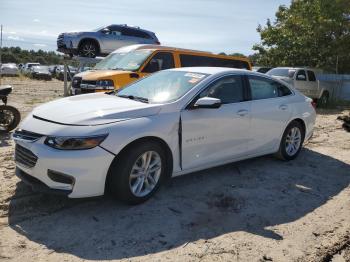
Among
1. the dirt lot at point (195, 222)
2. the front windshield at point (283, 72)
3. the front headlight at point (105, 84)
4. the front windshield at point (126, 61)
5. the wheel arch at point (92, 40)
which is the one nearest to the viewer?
the dirt lot at point (195, 222)

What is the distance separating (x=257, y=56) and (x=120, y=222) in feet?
90.0

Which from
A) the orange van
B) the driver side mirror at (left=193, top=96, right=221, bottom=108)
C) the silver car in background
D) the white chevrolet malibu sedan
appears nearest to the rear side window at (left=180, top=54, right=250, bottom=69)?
the orange van

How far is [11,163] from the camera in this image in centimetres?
619

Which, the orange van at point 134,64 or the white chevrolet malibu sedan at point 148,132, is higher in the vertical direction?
the orange van at point 134,64

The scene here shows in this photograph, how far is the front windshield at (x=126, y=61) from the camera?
33.1ft

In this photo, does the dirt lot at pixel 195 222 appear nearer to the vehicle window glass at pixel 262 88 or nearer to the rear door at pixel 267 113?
the rear door at pixel 267 113

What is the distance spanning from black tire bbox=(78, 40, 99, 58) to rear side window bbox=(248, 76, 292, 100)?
9.86 meters

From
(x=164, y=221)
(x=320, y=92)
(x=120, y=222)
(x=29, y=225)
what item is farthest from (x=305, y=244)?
(x=320, y=92)

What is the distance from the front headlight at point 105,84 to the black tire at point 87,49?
6.00m

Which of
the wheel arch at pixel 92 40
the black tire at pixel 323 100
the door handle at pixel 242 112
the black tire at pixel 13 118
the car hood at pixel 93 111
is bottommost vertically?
the black tire at pixel 323 100

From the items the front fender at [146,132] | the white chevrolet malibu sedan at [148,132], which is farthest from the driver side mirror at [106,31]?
the front fender at [146,132]

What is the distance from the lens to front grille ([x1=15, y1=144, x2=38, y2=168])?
431cm

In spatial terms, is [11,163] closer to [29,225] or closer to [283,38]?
[29,225]

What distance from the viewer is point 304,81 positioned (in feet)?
58.3
